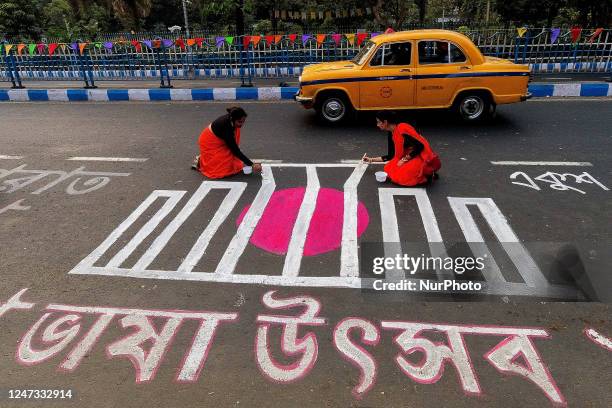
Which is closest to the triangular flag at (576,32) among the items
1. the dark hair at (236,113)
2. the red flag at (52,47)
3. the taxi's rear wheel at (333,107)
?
the taxi's rear wheel at (333,107)

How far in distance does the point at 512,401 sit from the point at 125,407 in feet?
7.84

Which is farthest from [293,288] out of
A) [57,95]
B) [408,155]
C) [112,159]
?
[57,95]

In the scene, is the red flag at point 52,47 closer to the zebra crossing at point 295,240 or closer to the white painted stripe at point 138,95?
the white painted stripe at point 138,95

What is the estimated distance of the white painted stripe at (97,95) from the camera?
13.2 metres

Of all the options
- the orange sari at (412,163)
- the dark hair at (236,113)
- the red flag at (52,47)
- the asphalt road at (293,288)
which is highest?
the red flag at (52,47)

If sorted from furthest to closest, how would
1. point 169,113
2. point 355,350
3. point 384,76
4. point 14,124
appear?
point 169,113, point 14,124, point 384,76, point 355,350

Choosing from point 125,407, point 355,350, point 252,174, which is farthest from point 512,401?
point 252,174

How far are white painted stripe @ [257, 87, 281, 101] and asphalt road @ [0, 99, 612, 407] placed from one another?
5034 mm

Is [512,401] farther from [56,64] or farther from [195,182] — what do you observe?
[56,64]

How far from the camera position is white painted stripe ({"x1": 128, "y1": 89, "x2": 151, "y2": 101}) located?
513 inches

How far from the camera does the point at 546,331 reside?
11.0 ft

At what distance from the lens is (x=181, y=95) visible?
42.2ft

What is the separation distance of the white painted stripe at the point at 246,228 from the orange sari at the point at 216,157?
493 millimetres

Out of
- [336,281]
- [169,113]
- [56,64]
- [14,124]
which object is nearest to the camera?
[336,281]
